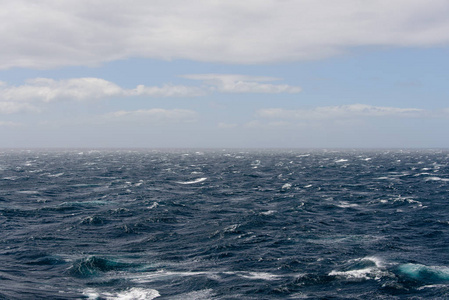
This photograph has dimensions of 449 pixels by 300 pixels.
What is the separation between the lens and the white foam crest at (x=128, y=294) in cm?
2011

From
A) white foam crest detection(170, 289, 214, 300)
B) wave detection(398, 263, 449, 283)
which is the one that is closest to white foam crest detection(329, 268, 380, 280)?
wave detection(398, 263, 449, 283)

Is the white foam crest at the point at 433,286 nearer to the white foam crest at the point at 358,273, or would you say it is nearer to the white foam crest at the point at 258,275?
the white foam crest at the point at 358,273

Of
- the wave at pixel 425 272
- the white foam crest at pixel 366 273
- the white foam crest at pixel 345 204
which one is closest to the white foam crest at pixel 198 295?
the white foam crest at pixel 366 273

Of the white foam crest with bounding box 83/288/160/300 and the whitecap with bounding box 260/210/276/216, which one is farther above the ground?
the whitecap with bounding box 260/210/276/216

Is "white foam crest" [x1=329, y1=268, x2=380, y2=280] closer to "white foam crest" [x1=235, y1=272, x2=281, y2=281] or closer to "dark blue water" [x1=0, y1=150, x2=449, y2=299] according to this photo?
"dark blue water" [x1=0, y1=150, x2=449, y2=299]

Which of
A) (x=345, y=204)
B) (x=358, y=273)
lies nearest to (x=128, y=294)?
(x=358, y=273)

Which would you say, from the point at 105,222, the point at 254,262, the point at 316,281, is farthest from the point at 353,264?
the point at 105,222

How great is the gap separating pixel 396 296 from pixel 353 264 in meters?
5.01

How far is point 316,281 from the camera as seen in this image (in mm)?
22078

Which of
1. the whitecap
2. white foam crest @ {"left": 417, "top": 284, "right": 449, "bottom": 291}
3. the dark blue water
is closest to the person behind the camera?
white foam crest @ {"left": 417, "top": 284, "right": 449, "bottom": 291}

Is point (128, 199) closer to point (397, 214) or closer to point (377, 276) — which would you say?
point (397, 214)

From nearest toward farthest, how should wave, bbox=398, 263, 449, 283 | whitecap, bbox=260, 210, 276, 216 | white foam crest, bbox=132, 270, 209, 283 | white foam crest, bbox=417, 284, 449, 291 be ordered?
white foam crest, bbox=417, 284, 449, 291
wave, bbox=398, 263, 449, 283
white foam crest, bbox=132, 270, 209, 283
whitecap, bbox=260, 210, 276, 216

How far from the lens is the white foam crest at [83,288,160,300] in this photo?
66.0ft

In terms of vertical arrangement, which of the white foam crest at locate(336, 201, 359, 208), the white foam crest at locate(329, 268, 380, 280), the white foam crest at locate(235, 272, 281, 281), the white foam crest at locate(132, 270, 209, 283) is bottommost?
the white foam crest at locate(132, 270, 209, 283)
